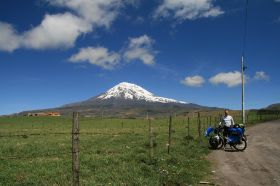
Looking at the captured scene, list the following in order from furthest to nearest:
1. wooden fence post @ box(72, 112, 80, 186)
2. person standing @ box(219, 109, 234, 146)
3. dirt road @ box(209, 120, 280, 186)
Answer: person standing @ box(219, 109, 234, 146) < dirt road @ box(209, 120, 280, 186) < wooden fence post @ box(72, 112, 80, 186)

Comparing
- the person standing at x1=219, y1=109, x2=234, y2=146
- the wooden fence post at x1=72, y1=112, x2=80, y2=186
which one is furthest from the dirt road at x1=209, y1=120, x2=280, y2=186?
the wooden fence post at x1=72, y1=112, x2=80, y2=186

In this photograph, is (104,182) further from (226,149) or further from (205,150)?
(226,149)

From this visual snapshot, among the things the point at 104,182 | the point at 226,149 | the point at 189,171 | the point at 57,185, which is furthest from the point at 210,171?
the point at 226,149

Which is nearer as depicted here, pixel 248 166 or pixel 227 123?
pixel 248 166

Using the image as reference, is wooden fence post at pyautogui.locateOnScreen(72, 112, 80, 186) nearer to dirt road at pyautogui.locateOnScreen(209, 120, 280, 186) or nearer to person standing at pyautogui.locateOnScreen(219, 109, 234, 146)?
dirt road at pyautogui.locateOnScreen(209, 120, 280, 186)

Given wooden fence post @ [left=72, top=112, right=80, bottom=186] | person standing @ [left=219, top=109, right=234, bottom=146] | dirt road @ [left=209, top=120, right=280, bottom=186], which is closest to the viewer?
wooden fence post @ [left=72, top=112, right=80, bottom=186]

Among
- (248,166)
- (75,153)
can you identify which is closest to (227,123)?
(248,166)

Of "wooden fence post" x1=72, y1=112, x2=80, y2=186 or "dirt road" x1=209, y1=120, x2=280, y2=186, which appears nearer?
"wooden fence post" x1=72, y1=112, x2=80, y2=186

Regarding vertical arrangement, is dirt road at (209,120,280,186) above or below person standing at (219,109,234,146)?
below

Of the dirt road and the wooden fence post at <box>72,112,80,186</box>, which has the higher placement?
the wooden fence post at <box>72,112,80,186</box>

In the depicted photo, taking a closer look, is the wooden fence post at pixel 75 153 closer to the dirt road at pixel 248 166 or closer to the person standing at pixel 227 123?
the dirt road at pixel 248 166

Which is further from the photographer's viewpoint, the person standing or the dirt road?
the person standing

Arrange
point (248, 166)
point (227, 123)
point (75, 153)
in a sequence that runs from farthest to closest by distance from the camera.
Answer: point (227, 123) → point (248, 166) → point (75, 153)

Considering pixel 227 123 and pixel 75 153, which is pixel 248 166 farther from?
pixel 75 153
